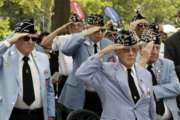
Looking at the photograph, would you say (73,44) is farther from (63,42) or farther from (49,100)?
(49,100)

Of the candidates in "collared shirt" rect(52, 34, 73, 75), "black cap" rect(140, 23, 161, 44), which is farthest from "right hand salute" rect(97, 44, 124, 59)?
"collared shirt" rect(52, 34, 73, 75)

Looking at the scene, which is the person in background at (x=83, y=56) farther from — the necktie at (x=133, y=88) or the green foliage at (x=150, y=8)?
the green foliage at (x=150, y=8)

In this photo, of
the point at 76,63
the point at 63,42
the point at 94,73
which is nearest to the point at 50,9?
the point at 63,42

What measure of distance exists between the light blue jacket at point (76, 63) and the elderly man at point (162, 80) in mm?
953

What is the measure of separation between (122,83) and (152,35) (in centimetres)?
123

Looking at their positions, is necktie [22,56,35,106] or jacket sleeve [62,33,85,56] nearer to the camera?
necktie [22,56,35,106]

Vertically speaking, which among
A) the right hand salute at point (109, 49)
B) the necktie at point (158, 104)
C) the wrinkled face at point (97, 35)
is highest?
the right hand salute at point (109, 49)

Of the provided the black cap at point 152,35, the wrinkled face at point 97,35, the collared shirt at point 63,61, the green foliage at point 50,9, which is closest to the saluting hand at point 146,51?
the black cap at point 152,35

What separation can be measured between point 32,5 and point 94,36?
1942 cm

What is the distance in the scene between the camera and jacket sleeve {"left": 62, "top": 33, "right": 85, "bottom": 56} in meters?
7.48

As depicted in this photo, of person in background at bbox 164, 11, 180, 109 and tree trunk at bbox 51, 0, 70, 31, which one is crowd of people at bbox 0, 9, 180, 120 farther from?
tree trunk at bbox 51, 0, 70, 31

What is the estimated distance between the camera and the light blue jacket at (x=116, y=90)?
5.87 metres

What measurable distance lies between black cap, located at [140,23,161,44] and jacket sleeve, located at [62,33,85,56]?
2.76 ft

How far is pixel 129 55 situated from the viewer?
608 cm
